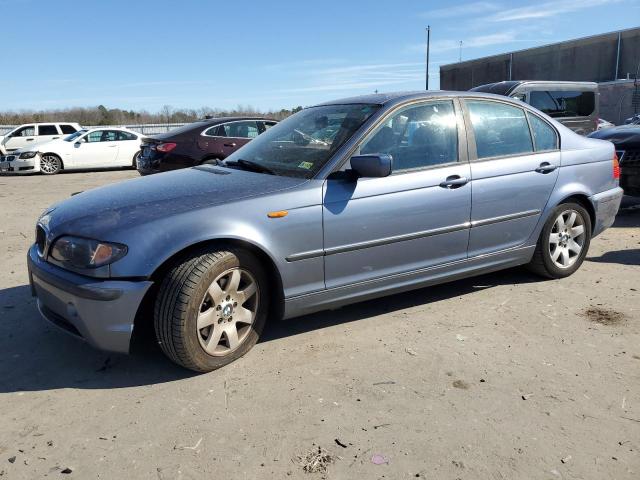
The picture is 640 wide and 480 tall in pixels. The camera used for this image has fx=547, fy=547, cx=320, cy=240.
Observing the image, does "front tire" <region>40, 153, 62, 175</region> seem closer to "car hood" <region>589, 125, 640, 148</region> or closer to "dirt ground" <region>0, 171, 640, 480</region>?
"dirt ground" <region>0, 171, 640, 480</region>

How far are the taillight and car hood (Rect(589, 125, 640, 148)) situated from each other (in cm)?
687

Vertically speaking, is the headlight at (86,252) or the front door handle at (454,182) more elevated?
the front door handle at (454,182)

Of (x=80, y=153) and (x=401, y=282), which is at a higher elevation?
(x=80, y=153)

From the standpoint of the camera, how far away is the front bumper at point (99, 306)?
9.81ft

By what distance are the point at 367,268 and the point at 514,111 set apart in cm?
202

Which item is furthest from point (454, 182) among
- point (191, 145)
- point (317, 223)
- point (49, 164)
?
point (49, 164)

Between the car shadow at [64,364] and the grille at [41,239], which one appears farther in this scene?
the grille at [41,239]

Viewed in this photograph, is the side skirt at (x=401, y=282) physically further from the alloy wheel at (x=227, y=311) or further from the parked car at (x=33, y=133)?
the parked car at (x=33, y=133)

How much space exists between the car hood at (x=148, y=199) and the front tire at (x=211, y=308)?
0.34 metres

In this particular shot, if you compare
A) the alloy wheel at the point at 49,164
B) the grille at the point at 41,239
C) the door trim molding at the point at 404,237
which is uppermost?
the grille at the point at 41,239

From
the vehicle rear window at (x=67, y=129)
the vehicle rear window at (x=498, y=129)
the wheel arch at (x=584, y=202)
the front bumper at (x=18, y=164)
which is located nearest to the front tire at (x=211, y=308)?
the vehicle rear window at (x=498, y=129)

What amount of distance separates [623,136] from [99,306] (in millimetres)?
7275

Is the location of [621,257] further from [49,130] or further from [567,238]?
[49,130]

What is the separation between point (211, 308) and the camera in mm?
3229
